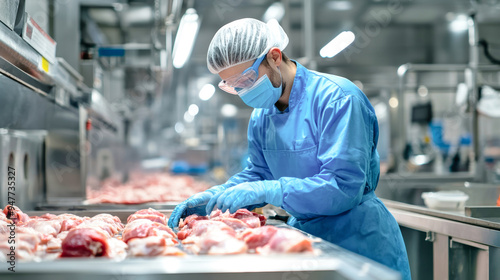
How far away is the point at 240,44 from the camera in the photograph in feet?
7.63

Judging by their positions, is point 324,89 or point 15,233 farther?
point 324,89

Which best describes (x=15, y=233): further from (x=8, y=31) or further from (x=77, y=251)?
(x=8, y=31)

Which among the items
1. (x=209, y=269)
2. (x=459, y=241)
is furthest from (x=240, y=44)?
(x=459, y=241)

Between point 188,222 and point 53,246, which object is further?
point 188,222

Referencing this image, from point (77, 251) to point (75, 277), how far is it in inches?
13.3

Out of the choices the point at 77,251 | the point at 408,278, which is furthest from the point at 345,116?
the point at 77,251

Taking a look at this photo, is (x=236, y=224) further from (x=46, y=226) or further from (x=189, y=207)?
(x=46, y=226)

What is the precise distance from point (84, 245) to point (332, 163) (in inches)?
42.9

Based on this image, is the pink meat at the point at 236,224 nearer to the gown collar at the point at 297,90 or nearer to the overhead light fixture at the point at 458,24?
the gown collar at the point at 297,90

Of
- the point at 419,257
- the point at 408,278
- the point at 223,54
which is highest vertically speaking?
the point at 223,54

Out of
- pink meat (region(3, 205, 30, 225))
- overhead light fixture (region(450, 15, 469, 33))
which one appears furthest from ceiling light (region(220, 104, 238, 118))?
pink meat (region(3, 205, 30, 225))

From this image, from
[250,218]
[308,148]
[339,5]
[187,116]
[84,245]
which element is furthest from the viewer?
[187,116]

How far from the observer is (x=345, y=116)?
82.8 inches

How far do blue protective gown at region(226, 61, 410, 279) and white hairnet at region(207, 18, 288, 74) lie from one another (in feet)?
0.87
